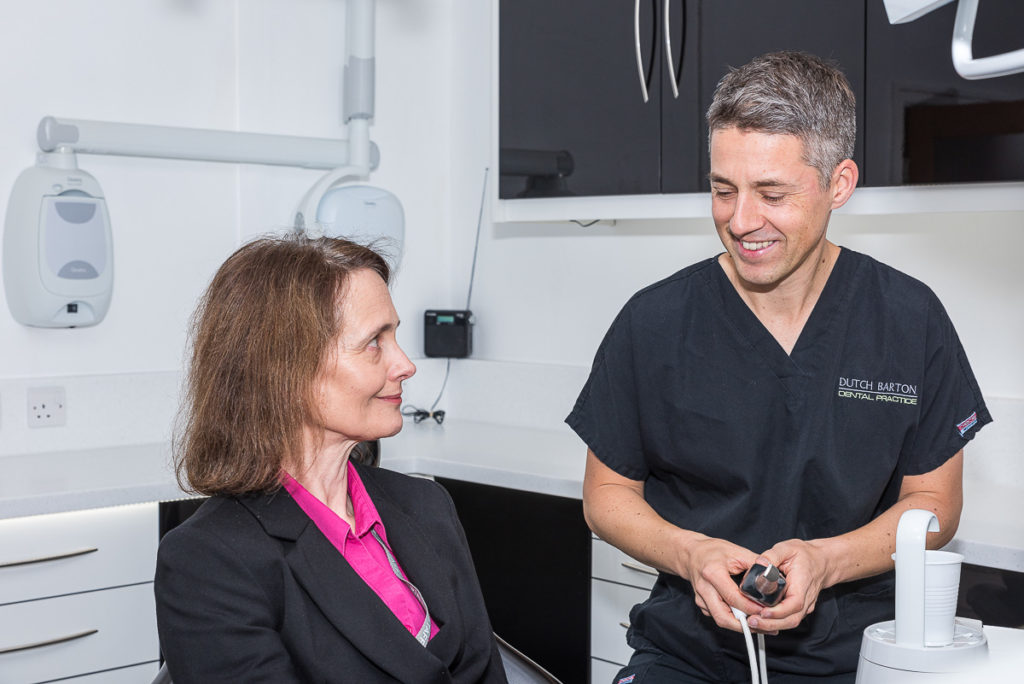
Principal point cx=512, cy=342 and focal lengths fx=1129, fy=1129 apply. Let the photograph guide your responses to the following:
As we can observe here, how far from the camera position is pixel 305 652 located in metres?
1.29

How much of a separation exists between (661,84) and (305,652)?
4.98 ft

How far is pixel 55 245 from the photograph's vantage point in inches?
98.6

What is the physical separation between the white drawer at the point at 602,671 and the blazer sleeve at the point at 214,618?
1.24m

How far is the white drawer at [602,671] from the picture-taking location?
240 cm

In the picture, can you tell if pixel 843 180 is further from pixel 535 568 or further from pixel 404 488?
pixel 535 568

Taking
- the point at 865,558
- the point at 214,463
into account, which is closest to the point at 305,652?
the point at 214,463

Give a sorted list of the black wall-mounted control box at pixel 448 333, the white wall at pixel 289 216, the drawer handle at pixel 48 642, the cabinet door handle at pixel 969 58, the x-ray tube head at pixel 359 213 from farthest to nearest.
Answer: the black wall-mounted control box at pixel 448 333
the x-ray tube head at pixel 359 213
the white wall at pixel 289 216
the drawer handle at pixel 48 642
the cabinet door handle at pixel 969 58

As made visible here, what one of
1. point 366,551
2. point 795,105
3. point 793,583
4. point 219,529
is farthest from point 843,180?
point 219,529

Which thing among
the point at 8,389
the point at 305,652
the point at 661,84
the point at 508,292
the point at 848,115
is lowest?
the point at 305,652

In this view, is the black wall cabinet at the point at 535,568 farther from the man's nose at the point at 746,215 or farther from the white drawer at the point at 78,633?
the man's nose at the point at 746,215

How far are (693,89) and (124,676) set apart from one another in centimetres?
167

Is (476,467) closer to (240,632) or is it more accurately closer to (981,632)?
(240,632)

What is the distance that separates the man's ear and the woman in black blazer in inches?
24.0

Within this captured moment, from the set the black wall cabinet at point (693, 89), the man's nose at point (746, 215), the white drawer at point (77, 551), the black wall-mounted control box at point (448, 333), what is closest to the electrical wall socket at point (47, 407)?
the white drawer at point (77, 551)
